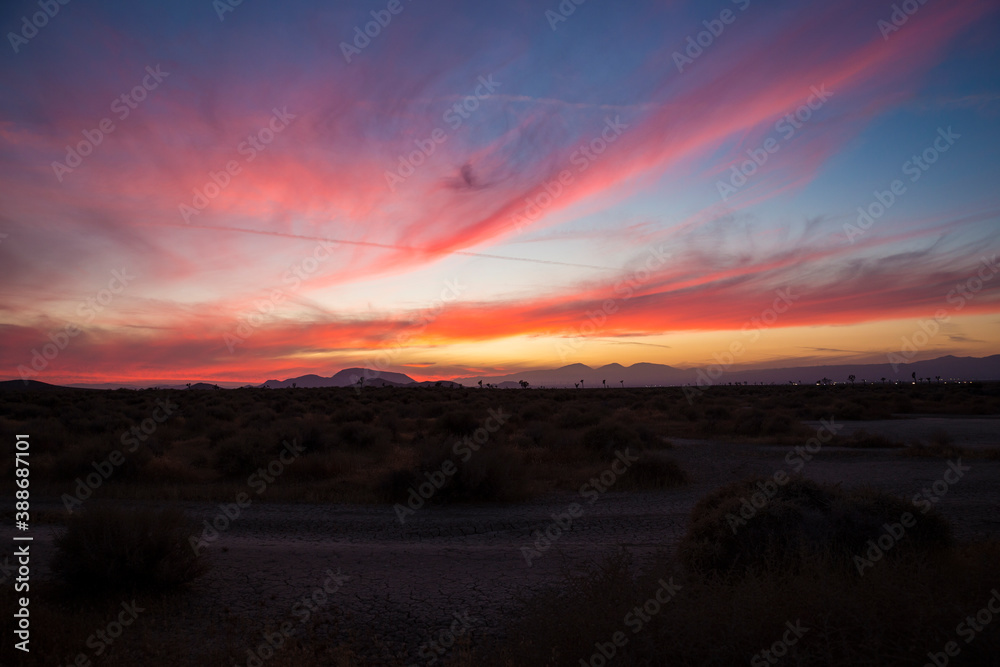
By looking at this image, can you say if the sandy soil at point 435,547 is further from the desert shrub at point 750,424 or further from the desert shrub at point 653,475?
the desert shrub at point 750,424

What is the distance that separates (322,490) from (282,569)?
677cm

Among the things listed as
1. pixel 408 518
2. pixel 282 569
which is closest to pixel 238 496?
pixel 408 518

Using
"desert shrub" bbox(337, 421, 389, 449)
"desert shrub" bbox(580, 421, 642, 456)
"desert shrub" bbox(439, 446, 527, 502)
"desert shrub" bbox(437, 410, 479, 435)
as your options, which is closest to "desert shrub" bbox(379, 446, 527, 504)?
"desert shrub" bbox(439, 446, 527, 502)

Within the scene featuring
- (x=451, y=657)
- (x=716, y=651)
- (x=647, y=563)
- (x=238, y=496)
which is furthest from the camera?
(x=238, y=496)

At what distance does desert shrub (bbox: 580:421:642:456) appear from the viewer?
20594 mm

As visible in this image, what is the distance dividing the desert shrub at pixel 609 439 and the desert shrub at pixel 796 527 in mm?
13113

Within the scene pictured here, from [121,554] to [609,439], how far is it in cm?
1653

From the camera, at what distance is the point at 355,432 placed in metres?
23.1

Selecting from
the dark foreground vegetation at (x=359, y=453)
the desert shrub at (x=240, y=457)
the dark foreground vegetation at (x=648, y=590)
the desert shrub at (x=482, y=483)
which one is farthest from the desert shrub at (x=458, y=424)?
the desert shrub at (x=482, y=483)

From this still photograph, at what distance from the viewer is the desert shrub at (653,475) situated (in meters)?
15.4

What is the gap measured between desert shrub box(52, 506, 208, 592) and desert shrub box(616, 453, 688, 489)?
11065mm

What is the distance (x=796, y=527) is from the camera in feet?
21.6

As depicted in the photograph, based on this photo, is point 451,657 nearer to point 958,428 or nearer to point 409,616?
point 409,616

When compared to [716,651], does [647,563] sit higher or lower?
lower
